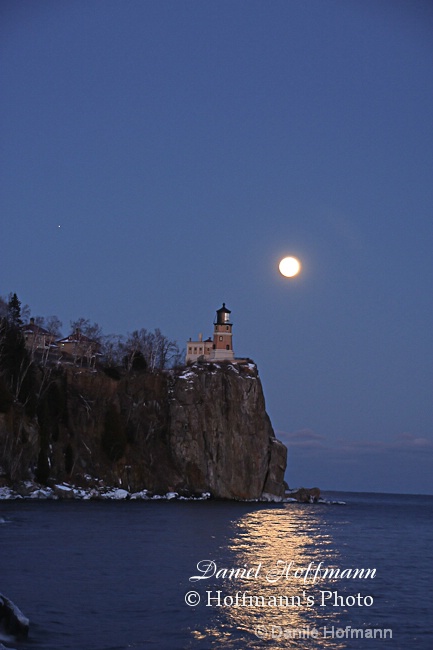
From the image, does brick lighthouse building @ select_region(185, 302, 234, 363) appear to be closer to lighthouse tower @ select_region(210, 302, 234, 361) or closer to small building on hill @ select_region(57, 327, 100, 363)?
lighthouse tower @ select_region(210, 302, 234, 361)

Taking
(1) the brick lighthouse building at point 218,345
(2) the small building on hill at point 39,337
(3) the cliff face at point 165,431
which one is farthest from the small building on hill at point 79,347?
(1) the brick lighthouse building at point 218,345

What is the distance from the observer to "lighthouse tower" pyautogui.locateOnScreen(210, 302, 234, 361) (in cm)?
11700

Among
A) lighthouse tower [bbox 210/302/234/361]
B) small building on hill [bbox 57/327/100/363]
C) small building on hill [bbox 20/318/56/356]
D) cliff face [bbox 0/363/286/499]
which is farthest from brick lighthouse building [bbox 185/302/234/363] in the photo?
small building on hill [bbox 20/318/56/356]

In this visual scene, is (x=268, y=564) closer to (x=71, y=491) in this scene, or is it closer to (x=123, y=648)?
(x=123, y=648)

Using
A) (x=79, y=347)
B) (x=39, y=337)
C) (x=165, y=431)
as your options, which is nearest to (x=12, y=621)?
(x=165, y=431)

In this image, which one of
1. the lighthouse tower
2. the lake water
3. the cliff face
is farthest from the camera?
the lighthouse tower

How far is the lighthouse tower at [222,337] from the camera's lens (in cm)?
11700

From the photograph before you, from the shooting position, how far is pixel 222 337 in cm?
11850

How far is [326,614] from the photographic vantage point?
22.2 metres

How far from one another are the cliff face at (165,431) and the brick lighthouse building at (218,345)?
888cm

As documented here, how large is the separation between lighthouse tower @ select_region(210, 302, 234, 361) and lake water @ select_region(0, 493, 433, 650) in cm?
6969

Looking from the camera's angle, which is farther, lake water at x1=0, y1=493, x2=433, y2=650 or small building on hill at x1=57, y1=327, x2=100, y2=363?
small building on hill at x1=57, y1=327, x2=100, y2=363

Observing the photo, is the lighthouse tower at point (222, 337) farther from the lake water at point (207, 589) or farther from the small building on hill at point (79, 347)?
the lake water at point (207, 589)

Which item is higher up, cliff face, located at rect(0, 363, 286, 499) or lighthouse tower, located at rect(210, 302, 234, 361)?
lighthouse tower, located at rect(210, 302, 234, 361)
